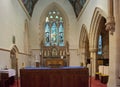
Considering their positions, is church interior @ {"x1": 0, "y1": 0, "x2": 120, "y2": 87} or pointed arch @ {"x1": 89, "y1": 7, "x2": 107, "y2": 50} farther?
pointed arch @ {"x1": 89, "y1": 7, "x2": 107, "y2": 50}

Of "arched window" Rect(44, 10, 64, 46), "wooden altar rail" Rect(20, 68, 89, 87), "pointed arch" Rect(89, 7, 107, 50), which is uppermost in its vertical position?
"arched window" Rect(44, 10, 64, 46)

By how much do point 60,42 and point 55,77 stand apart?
1063 cm

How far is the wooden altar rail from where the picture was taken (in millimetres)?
5973

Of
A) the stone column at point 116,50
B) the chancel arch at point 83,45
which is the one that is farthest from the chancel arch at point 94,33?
the stone column at point 116,50

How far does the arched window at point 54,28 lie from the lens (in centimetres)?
1660

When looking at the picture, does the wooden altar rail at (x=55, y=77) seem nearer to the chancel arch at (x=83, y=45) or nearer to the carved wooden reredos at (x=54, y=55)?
the chancel arch at (x=83, y=45)

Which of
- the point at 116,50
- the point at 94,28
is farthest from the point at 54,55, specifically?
the point at 116,50

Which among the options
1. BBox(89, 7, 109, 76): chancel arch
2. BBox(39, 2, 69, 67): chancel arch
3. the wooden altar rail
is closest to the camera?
the wooden altar rail

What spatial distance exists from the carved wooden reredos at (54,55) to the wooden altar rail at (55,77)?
8.93 metres

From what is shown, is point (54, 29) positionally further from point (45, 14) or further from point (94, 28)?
point (94, 28)

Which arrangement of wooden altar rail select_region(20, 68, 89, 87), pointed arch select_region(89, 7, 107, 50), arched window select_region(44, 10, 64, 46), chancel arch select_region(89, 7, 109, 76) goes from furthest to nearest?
arched window select_region(44, 10, 64, 46), chancel arch select_region(89, 7, 109, 76), pointed arch select_region(89, 7, 107, 50), wooden altar rail select_region(20, 68, 89, 87)

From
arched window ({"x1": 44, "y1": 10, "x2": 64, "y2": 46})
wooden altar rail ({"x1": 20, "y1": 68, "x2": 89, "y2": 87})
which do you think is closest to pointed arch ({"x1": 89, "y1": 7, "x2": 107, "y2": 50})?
wooden altar rail ({"x1": 20, "y1": 68, "x2": 89, "y2": 87})

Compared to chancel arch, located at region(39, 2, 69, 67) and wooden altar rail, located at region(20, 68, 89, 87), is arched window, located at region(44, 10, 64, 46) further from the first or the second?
wooden altar rail, located at region(20, 68, 89, 87)

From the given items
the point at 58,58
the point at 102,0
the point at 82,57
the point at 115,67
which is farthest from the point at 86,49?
the point at 115,67
